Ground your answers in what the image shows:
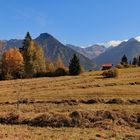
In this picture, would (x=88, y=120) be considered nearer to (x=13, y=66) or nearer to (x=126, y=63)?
(x=13, y=66)

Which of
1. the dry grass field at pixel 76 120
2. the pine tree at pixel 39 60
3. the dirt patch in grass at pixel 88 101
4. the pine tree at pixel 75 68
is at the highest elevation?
the pine tree at pixel 39 60

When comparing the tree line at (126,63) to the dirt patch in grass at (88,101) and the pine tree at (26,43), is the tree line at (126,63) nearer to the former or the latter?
the pine tree at (26,43)

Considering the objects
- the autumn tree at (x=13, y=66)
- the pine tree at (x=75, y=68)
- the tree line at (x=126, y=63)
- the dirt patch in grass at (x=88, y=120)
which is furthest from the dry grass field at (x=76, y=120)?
the tree line at (x=126, y=63)

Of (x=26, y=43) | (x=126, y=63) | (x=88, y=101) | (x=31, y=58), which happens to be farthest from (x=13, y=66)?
(x=88, y=101)

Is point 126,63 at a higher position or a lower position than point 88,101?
higher

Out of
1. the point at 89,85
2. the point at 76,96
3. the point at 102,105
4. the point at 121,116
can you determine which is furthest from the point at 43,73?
the point at 121,116

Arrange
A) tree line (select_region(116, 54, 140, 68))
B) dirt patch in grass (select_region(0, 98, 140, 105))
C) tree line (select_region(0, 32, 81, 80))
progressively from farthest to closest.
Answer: tree line (select_region(116, 54, 140, 68))
tree line (select_region(0, 32, 81, 80))
dirt patch in grass (select_region(0, 98, 140, 105))

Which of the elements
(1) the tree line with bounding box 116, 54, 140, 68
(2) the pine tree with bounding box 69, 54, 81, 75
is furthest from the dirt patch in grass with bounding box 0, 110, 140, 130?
(1) the tree line with bounding box 116, 54, 140, 68

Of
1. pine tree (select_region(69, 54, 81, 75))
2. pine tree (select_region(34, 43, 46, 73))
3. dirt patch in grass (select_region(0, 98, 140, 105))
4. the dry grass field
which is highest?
pine tree (select_region(34, 43, 46, 73))

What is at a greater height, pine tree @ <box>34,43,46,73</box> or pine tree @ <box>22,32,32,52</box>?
pine tree @ <box>22,32,32,52</box>

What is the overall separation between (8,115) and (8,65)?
79482 millimetres

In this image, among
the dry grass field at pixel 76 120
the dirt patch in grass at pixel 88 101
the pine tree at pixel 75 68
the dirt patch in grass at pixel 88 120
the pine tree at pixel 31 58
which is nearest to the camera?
the dry grass field at pixel 76 120

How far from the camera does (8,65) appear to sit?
381 ft

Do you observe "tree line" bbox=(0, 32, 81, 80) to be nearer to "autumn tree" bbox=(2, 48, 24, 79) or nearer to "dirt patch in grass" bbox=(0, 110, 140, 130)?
"autumn tree" bbox=(2, 48, 24, 79)
